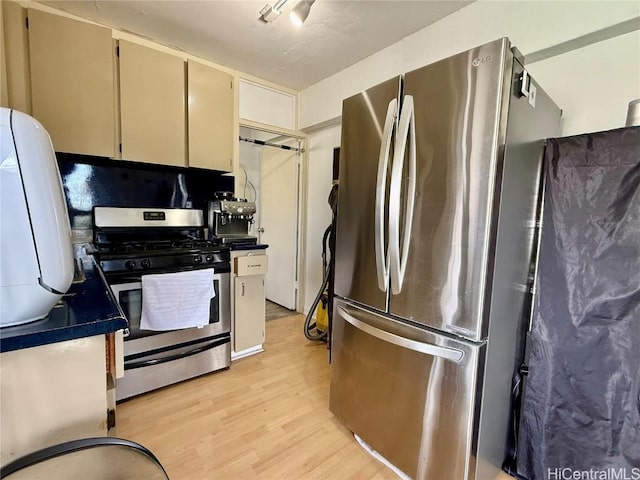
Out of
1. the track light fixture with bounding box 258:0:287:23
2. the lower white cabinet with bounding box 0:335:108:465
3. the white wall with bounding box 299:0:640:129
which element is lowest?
the lower white cabinet with bounding box 0:335:108:465

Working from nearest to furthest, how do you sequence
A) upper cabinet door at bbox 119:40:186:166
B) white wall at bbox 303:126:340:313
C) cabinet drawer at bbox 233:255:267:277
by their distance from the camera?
upper cabinet door at bbox 119:40:186:166, cabinet drawer at bbox 233:255:267:277, white wall at bbox 303:126:340:313

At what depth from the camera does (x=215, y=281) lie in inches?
84.8

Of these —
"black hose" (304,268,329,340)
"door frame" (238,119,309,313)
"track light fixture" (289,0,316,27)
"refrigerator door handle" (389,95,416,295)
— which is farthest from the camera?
"door frame" (238,119,309,313)

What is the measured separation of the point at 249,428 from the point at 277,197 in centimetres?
268

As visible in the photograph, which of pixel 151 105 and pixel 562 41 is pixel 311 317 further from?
pixel 562 41

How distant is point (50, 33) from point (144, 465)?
2425 mm

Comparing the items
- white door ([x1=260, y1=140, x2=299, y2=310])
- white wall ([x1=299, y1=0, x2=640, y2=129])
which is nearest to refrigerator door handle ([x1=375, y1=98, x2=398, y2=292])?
white wall ([x1=299, y1=0, x2=640, y2=129])

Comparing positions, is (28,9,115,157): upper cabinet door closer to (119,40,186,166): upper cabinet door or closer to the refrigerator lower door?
(119,40,186,166): upper cabinet door

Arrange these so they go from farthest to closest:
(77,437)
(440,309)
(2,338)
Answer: (440,309)
(77,437)
(2,338)

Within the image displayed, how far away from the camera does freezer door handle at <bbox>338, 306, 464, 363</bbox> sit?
3.64ft

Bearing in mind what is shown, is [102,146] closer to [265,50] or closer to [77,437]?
[265,50]

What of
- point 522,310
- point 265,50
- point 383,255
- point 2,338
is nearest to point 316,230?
point 265,50

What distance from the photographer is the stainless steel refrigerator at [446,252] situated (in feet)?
3.44

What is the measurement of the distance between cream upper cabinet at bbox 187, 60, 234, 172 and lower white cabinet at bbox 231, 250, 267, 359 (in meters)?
0.87
